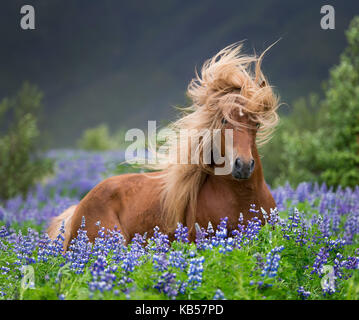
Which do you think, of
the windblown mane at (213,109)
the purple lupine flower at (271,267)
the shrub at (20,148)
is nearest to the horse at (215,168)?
the windblown mane at (213,109)

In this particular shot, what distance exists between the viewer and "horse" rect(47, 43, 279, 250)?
4.14 meters

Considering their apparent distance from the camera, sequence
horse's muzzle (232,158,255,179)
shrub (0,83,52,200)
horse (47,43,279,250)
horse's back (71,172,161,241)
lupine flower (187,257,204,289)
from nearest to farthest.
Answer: lupine flower (187,257,204,289) < horse's muzzle (232,158,255,179) < horse (47,43,279,250) < horse's back (71,172,161,241) < shrub (0,83,52,200)

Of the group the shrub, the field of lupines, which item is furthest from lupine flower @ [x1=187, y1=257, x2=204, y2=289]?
the shrub

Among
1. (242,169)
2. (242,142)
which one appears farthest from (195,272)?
(242,142)

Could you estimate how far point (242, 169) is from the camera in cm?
384

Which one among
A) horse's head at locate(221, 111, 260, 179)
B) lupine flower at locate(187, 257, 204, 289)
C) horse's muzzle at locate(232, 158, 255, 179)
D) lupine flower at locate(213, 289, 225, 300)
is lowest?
lupine flower at locate(213, 289, 225, 300)

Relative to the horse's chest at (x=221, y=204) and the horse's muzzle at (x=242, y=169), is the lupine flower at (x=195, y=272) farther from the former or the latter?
the horse's chest at (x=221, y=204)

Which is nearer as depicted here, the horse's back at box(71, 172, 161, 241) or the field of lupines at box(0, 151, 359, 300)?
the field of lupines at box(0, 151, 359, 300)

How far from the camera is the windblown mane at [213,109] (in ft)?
Result: 13.8

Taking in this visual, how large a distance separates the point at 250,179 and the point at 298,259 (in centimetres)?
103

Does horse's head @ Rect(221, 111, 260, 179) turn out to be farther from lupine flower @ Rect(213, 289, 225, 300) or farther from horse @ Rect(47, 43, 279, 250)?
lupine flower @ Rect(213, 289, 225, 300)

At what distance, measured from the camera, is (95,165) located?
1730 cm
